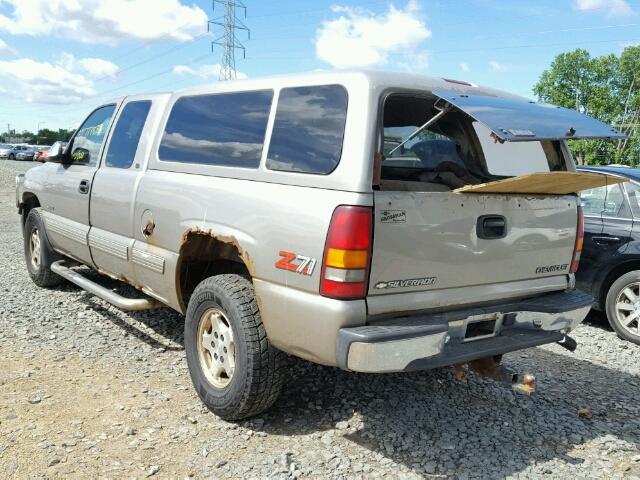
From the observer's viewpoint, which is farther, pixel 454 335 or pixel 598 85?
pixel 598 85

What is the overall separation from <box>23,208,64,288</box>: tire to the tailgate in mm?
4393

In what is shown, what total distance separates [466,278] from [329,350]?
0.91 metres

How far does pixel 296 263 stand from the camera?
2.98m

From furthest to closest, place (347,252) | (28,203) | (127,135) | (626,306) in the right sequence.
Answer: (28,203) → (626,306) → (127,135) → (347,252)

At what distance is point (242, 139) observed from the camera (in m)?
3.58

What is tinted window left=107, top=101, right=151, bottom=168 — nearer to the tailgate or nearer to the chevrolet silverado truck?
the chevrolet silverado truck

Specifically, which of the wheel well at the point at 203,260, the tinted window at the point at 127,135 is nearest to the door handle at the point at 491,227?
the wheel well at the point at 203,260

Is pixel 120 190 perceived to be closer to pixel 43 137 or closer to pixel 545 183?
pixel 545 183

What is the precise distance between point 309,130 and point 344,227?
657 millimetres

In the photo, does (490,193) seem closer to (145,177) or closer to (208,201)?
(208,201)

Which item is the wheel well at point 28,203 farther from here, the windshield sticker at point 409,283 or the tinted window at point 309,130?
the windshield sticker at point 409,283

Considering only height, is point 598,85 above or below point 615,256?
above

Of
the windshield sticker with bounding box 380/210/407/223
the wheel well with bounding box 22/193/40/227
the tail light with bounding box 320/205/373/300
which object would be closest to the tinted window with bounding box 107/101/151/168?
the wheel well with bounding box 22/193/40/227

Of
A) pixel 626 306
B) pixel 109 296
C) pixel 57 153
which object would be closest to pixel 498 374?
pixel 626 306
